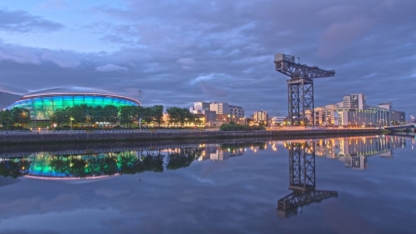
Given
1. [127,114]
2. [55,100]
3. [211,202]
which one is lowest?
[211,202]

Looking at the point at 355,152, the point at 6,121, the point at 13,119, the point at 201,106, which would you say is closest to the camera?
the point at 355,152

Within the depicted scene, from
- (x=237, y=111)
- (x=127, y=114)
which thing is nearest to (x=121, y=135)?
(x=127, y=114)

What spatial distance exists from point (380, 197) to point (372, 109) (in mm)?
185822

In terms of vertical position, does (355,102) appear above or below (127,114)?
above

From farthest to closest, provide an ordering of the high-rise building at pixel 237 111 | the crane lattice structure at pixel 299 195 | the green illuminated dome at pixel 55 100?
the high-rise building at pixel 237 111
the green illuminated dome at pixel 55 100
the crane lattice structure at pixel 299 195

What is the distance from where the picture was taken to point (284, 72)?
6134 cm

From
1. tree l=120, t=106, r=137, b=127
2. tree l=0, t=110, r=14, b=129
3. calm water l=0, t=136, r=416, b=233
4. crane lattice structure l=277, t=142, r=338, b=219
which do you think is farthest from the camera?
tree l=120, t=106, r=137, b=127

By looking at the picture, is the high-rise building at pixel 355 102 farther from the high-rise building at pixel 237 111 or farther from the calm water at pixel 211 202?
the calm water at pixel 211 202

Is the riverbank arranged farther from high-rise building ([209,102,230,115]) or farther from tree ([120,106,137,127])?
high-rise building ([209,102,230,115])

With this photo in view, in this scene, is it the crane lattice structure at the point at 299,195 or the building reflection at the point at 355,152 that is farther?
the building reflection at the point at 355,152

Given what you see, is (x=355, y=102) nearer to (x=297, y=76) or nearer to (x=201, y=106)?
(x=201, y=106)

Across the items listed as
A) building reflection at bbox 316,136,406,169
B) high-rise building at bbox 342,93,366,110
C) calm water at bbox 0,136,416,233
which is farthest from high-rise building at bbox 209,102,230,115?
calm water at bbox 0,136,416,233

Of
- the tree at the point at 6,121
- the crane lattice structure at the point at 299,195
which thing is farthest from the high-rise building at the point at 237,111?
the crane lattice structure at the point at 299,195

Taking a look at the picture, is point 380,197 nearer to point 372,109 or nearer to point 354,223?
point 354,223
